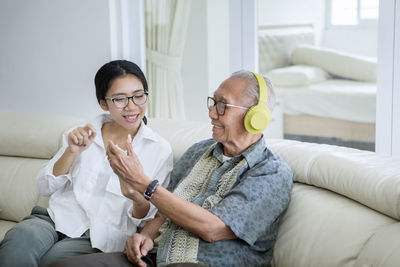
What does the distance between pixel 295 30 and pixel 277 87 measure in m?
0.33

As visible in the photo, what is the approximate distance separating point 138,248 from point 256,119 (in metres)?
0.61

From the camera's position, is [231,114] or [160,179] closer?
Answer: [231,114]

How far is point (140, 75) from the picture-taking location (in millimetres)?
2283

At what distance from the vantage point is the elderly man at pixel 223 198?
1.72m

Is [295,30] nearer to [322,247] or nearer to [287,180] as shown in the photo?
[287,180]

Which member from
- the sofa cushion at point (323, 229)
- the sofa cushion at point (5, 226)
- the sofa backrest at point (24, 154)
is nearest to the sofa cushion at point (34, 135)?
the sofa backrest at point (24, 154)

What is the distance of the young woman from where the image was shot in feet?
6.88

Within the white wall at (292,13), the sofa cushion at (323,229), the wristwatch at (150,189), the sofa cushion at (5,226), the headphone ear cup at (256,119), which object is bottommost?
the sofa cushion at (5,226)

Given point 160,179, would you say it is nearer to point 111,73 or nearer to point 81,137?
point 81,137

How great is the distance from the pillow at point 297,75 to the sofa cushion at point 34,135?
3.71 feet

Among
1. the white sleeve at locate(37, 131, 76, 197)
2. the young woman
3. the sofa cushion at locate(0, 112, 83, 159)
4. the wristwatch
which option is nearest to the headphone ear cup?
the wristwatch

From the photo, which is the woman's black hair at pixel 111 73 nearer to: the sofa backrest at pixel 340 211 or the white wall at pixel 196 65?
the sofa backrest at pixel 340 211

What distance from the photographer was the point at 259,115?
1.83 meters

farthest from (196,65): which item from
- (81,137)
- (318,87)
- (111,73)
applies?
(81,137)
